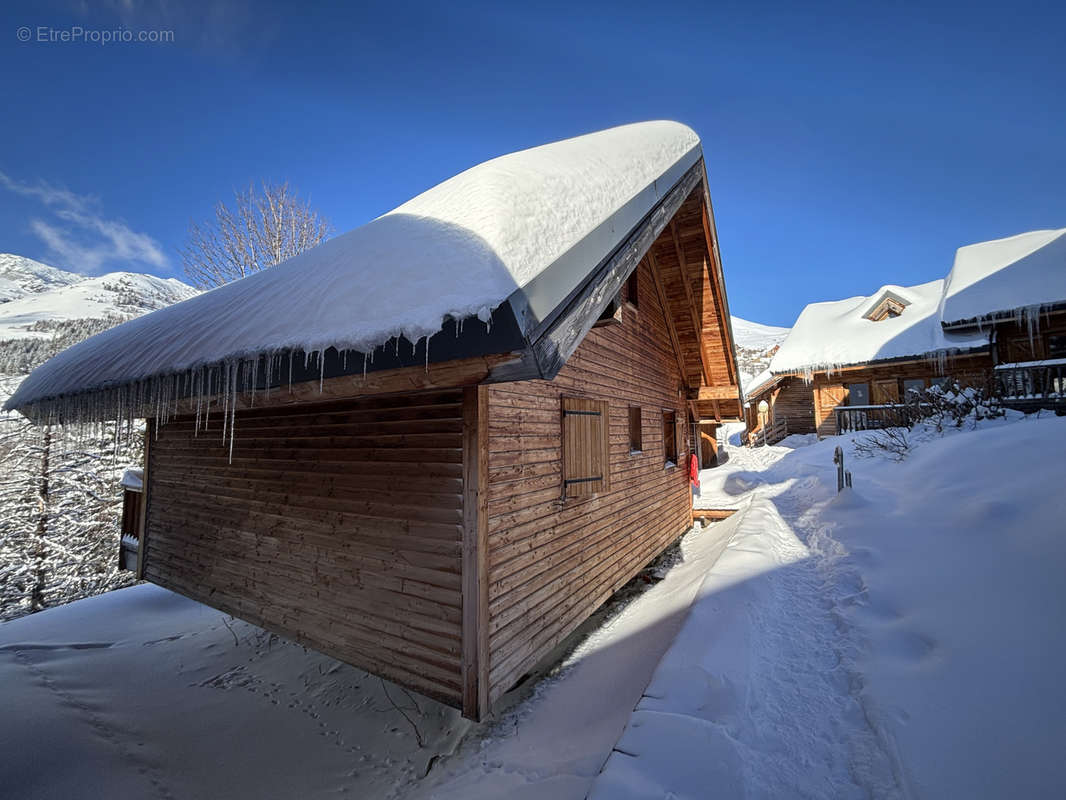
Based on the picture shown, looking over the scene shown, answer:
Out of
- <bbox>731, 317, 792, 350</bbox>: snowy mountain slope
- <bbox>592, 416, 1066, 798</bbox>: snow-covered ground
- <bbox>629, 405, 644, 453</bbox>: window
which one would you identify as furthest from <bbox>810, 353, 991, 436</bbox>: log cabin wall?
<bbox>731, 317, 792, 350</bbox>: snowy mountain slope

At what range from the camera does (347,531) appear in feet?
12.8

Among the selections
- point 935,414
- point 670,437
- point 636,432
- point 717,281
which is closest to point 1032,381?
point 935,414

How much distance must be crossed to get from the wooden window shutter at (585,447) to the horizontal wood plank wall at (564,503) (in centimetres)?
12

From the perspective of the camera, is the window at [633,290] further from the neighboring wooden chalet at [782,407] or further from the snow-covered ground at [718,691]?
the neighboring wooden chalet at [782,407]

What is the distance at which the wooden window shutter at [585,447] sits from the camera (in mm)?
4516

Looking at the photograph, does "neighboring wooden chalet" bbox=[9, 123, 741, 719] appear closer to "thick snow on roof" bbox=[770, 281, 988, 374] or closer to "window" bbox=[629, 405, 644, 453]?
"window" bbox=[629, 405, 644, 453]

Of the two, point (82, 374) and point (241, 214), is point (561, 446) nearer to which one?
point (82, 374)

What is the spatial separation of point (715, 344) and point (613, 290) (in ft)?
21.1

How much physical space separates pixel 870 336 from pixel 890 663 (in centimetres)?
1826

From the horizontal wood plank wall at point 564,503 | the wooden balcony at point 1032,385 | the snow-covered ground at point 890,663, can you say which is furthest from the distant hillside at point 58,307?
the wooden balcony at point 1032,385

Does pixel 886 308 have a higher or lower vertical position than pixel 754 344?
lower

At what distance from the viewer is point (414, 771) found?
3.42m

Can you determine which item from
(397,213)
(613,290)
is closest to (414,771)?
(613,290)

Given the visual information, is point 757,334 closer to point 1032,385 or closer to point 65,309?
point 1032,385
